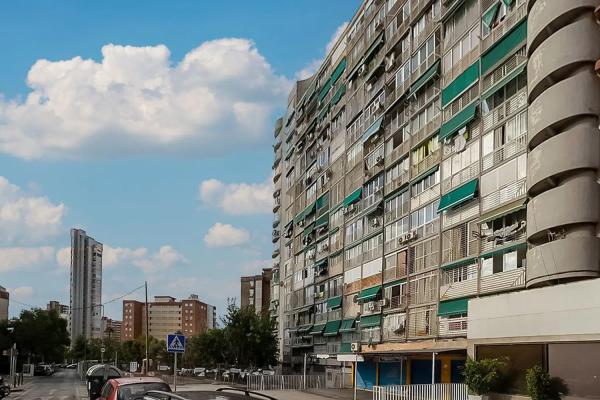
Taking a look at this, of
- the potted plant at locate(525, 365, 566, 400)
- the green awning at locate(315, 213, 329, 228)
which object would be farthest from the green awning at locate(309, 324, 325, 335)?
the potted plant at locate(525, 365, 566, 400)

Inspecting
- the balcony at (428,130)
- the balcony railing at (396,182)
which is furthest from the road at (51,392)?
the balcony at (428,130)

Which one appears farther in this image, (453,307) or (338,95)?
(338,95)

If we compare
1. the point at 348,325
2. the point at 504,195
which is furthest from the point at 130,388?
the point at 348,325

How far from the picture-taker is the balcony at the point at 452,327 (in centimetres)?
3235

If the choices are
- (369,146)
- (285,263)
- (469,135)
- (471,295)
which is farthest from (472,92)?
(285,263)

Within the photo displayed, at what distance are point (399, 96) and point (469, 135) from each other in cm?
1078

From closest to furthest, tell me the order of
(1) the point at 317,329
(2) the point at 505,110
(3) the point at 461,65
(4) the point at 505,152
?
(4) the point at 505,152 < (2) the point at 505,110 < (3) the point at 461,65 < (1) the point at 317,329

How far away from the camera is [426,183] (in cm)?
3838

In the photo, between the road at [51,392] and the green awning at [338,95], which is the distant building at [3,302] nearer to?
the road at [51,392]

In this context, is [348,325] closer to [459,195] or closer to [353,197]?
[353,197]

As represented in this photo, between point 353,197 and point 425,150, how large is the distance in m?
13.1

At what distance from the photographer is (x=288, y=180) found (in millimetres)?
83688

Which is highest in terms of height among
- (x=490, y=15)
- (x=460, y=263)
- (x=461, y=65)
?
(x=490, y=15)

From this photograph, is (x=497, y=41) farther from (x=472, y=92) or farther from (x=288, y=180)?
(x=288, y=180)
